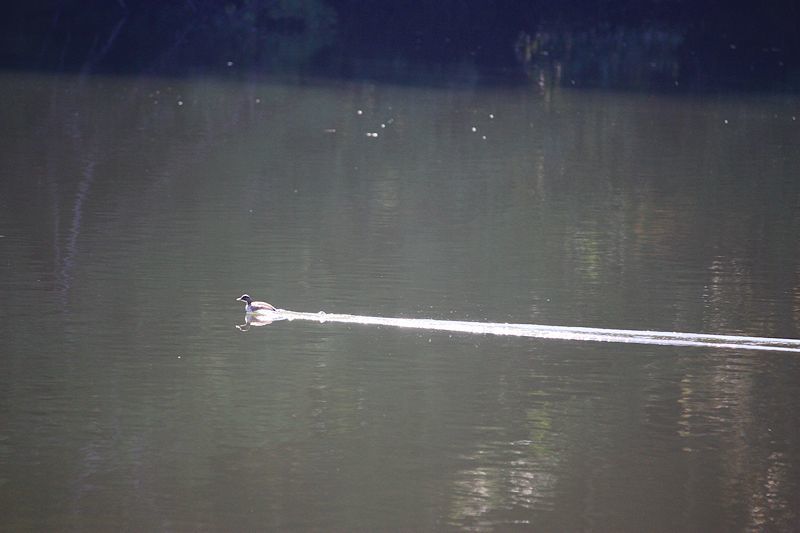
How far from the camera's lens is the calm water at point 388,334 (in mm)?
11094

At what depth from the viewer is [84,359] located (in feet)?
46.7

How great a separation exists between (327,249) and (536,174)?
8402mm

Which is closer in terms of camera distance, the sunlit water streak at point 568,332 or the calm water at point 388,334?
the calm water at point 388,334

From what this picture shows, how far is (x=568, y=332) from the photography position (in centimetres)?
1553

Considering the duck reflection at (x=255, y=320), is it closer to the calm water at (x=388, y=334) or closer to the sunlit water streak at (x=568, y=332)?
the sunlit water streak at (x=568, y=332)

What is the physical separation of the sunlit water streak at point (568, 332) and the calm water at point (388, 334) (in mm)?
227

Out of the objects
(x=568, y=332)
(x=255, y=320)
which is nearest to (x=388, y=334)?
(x=255, y=320)

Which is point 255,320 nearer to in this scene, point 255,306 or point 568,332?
point 255,306

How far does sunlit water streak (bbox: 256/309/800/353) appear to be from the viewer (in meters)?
15.2

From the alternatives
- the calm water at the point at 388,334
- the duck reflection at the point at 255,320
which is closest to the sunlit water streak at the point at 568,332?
the duck reflection at the point at 255,320

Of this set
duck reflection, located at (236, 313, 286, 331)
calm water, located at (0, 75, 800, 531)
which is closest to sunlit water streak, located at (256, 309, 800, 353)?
duck reflection, located at (236, 313, 286, 331)

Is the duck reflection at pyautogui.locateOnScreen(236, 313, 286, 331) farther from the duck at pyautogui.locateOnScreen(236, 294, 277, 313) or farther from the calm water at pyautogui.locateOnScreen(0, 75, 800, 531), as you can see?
the calm water at pyautogui.locateOnScreen(0, 75, 800, 531)

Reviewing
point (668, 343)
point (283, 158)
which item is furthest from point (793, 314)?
point (283, 158)

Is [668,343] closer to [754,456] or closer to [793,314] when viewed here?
[793,314]
